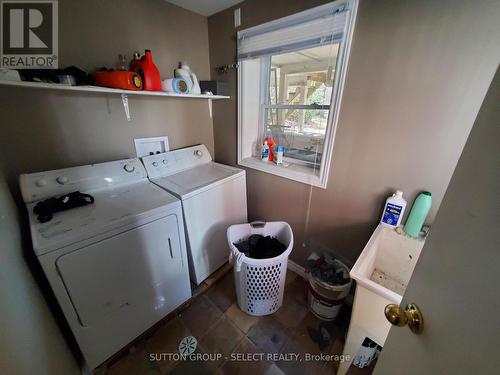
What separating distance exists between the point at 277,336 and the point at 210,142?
73.8 inches

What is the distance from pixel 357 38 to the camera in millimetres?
1134

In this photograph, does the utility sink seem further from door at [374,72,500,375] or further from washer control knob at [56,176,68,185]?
washer control knob at [56,176,68,185]

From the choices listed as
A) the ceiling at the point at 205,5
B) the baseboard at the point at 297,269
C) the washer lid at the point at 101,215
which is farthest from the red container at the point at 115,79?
the baseboard at the point at 297,269

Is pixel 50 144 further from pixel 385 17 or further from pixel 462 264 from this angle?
pixel 385 17

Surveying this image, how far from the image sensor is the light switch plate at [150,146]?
1.67 meters

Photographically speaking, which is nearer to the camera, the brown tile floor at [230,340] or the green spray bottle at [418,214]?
the green spray bottle at [418,214]

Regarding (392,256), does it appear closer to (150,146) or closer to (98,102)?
(150,146)

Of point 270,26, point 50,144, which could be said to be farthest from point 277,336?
point 270,26

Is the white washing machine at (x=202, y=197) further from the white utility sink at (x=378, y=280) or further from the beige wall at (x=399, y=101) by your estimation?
the white utility sink at (x=378, y=280)

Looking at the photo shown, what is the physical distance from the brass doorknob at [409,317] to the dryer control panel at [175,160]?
169 centimetres

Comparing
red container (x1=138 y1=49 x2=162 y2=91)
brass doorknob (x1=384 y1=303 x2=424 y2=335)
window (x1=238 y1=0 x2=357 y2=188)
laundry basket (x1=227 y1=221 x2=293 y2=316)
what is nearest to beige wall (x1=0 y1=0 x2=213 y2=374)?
red container (x1=138 y1=49 x2=162 y2=91)

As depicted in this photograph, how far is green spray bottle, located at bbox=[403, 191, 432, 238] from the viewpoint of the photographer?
1.09m

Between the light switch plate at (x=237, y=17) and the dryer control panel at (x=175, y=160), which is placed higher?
the light switch plate at (x=237, y=17)

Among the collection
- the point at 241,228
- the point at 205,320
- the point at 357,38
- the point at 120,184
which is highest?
the point at 357,38
